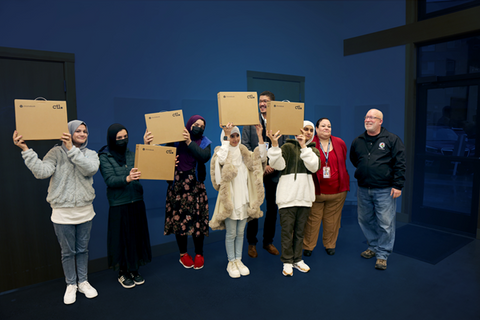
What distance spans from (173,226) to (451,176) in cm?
358

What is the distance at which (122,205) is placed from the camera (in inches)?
104

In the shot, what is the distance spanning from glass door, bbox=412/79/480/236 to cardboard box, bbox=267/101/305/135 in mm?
2558

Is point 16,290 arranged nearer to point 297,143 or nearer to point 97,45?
point 97,45

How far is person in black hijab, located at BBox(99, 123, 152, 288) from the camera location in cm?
256

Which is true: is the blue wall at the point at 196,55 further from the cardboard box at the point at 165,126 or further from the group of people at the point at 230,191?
the cardboard box at the point at 165,126

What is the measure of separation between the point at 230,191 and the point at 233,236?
43 cm

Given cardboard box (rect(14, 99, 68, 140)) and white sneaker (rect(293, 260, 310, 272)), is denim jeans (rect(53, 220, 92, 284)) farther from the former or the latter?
white sneaker (rect(293, 260, 310, 272))

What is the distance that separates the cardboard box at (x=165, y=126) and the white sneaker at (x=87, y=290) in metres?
1.30

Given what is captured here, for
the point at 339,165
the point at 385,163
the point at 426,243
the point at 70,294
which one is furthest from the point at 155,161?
the point at 426,243

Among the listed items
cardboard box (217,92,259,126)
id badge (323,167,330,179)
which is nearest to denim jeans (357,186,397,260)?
id badge (323,167,330,179)

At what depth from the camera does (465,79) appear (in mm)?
3916

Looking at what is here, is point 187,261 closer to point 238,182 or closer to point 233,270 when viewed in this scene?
point 233,270

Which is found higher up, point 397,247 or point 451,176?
point 451,176

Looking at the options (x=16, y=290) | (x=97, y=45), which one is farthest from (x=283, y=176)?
(x=16, y=290)
